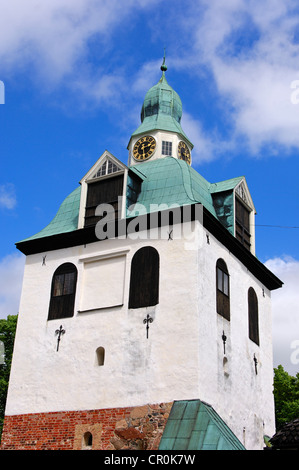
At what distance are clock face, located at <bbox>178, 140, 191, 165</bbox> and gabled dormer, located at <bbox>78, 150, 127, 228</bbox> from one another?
5.21 metres

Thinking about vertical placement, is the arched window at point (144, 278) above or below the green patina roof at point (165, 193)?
below

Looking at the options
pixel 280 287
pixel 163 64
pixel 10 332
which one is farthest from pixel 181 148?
pixel 10 332

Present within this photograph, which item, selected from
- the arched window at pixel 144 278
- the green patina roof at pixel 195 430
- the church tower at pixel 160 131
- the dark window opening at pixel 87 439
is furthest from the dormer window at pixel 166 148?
the dark window opening at pixel 87 439

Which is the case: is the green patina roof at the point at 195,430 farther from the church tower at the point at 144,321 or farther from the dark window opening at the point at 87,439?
the dark window opening at the point at 87,439

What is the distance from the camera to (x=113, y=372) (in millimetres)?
21422

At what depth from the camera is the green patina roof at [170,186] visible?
77.2 feet

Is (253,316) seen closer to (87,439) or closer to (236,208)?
(236,208)

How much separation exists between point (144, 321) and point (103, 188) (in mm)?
5984

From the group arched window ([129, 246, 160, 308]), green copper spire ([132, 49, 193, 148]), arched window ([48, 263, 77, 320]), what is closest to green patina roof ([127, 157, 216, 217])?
arched window ([129, 246, 160, 308])

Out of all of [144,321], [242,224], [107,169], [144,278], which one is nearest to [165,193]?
[107,169]

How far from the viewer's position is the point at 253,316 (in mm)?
25375

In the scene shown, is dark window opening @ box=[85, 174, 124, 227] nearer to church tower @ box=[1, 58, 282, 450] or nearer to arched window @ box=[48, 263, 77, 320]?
church tower @ box=[1, 58, 282, 450]

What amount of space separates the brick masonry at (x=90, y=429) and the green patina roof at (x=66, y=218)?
7.05 metres
